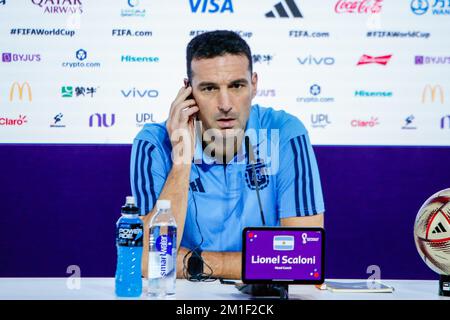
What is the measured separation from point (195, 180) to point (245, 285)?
44.1 inches

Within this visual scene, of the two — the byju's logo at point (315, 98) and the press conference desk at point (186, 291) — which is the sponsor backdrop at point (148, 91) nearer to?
the byju's logo at point (315, 98)

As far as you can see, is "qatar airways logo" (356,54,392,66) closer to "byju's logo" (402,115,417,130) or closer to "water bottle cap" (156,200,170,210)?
"byju's logo" (402,115,417,130)

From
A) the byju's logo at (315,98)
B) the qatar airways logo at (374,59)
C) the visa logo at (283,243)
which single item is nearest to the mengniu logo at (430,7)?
the qatar airways logo at (374,59)

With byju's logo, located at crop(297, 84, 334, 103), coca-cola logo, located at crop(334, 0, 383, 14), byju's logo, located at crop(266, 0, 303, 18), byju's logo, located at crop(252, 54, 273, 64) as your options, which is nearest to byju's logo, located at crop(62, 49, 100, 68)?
byju's logo, located at crop(252, 54, 273, 64)

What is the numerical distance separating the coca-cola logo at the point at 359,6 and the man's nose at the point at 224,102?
1.14 m

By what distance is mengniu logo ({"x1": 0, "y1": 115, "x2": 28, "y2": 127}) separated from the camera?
12.9 ft

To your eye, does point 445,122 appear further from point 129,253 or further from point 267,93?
point 129,253

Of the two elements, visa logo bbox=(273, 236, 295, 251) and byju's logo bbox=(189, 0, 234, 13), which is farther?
byju's logo bbox=(189, 0, 234, 13)

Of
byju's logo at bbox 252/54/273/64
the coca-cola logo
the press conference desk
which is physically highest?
the coca-cola logo

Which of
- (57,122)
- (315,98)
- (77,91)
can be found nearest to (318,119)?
(315,98)

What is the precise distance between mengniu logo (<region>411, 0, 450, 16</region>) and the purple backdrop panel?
79 cm

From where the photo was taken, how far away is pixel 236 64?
325 cm

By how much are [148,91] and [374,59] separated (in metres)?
1.32

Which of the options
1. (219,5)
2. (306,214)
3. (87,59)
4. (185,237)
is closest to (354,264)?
(306,214)
